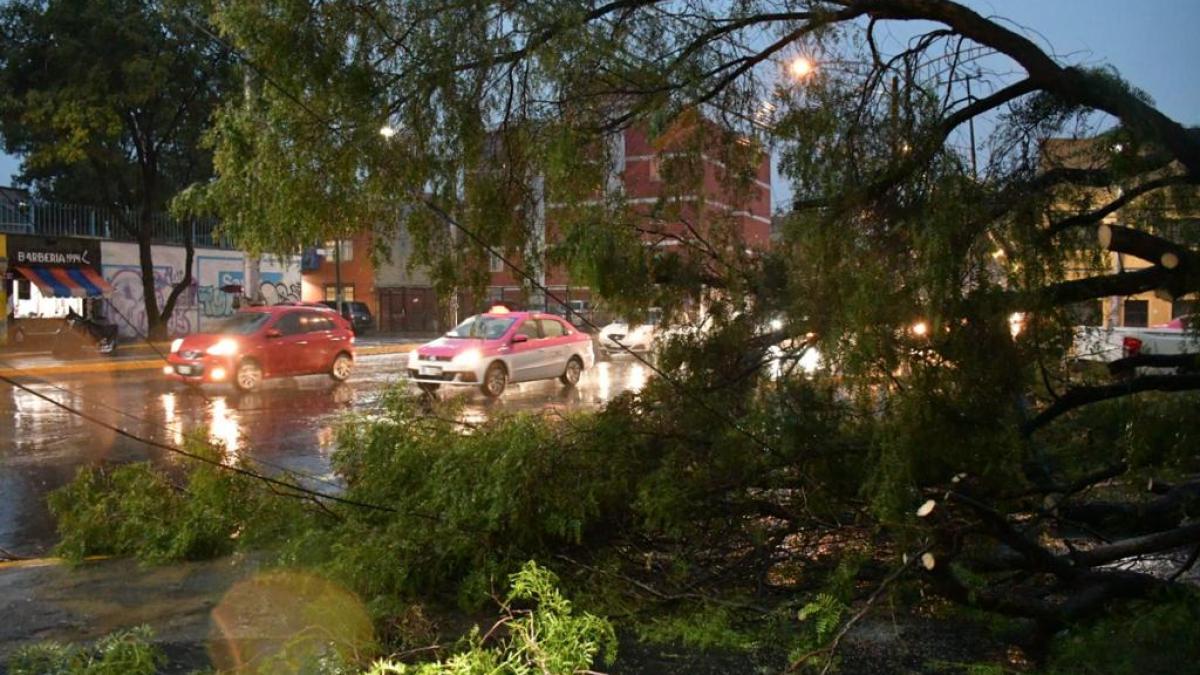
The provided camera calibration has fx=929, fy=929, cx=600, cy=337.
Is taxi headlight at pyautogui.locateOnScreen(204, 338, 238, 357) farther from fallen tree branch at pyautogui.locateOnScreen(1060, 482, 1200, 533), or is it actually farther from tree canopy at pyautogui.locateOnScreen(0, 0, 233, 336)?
fallen tree branch at pyautogui.locateOnScreen(1060, 482, 1200, 533)

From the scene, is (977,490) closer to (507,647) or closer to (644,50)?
(507,647)

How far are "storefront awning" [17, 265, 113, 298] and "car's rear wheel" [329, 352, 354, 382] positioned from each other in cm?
1527

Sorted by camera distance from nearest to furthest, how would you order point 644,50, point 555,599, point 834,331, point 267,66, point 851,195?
point 555,599 < point 834,331 < point 851,195 < point 267,66 < point 644,50

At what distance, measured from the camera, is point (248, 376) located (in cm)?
1605

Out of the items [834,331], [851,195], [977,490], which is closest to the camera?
[977,490]

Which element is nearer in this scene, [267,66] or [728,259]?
[267,66]

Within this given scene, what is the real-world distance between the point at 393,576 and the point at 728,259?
106 inches

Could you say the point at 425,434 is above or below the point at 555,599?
above

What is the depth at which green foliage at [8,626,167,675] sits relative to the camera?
356cm

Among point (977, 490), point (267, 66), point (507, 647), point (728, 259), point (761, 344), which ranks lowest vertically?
point (507, 647)

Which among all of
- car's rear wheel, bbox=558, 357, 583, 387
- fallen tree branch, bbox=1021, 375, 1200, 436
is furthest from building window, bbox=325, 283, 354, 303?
fallen tree branch, bbox=1021, 375, 1200, 436

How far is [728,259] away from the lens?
5.70 metres

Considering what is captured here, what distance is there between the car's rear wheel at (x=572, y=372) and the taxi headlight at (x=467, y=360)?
2460 mm

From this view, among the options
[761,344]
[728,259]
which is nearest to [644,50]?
[728,259]
